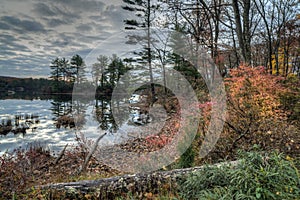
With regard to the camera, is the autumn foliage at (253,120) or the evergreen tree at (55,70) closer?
the autumn foliage at (253,120)

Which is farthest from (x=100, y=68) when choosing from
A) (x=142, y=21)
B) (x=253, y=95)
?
(x=142, y=21)

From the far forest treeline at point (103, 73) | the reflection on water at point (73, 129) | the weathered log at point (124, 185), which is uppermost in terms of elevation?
the far forest treeline at point (103, 73)

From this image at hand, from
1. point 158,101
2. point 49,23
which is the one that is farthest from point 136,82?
point 49,23

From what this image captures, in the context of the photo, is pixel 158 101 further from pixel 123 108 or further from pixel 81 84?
pixel 81 84

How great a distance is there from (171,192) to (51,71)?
70.9 feet

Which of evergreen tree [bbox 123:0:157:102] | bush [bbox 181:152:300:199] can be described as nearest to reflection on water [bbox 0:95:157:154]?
evergreen tree [bbox 123:0:157:102]

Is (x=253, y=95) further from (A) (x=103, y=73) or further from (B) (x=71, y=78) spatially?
(B) (x=71, y=78)

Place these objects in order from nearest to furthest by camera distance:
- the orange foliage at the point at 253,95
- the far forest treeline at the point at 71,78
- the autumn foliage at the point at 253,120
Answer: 1. the autumn foliage at the point at 253,120
2. the orange foliage at the point at 253,95
3. the far forest treeline at the point at 71,78

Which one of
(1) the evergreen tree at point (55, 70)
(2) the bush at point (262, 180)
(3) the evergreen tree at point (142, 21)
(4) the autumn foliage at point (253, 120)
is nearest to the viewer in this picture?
(2) the bush at point (262, 180)

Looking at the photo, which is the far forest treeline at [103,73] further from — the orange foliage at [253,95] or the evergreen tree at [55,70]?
the evergreen tree at [55,70]

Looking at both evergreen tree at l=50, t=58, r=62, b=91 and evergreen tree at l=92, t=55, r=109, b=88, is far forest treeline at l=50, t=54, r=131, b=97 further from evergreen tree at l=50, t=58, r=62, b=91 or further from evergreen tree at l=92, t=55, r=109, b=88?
evergreen tree at l=50, t=58, r=62, b=91

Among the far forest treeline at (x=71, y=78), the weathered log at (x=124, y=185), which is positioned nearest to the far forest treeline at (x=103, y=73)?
the far forest treeline at (x=71, y=78)

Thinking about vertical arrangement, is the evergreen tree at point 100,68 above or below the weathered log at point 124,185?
above

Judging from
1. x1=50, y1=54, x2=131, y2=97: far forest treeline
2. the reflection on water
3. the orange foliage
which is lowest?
the reflection on water
